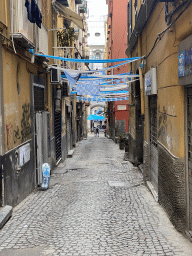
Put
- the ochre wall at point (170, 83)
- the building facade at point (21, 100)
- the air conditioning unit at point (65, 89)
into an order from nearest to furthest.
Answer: the ochre wall at point (170, 83)
the building facade at point (21, 100)
the air conditioning unit at point (65, 89)

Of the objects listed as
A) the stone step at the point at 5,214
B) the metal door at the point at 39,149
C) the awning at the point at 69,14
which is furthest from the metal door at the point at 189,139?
the awning at the point at 69,14

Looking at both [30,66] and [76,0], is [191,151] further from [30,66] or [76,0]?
[76,0]

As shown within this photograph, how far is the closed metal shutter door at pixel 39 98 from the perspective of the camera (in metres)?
10.2

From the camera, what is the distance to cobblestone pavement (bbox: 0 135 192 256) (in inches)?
201

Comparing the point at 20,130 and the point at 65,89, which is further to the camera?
the point at 65,89

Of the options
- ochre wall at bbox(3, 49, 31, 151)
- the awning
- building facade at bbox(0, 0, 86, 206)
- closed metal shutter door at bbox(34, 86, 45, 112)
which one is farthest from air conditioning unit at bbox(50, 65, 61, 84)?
ochre wall at bbox(3, 49, 31, 151)

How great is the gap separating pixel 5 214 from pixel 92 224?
6.07 feet

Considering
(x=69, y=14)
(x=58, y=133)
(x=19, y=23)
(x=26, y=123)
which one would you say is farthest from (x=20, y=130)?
(x=58, y=133)

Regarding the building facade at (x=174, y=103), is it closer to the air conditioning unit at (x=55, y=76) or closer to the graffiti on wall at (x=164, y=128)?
the graffiti on wall at (x=164, y=128)

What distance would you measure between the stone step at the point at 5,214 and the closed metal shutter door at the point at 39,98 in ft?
14.1

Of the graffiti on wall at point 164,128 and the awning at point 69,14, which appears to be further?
the awning at point 69,14

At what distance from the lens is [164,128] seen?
686 cm

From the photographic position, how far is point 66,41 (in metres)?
15.8

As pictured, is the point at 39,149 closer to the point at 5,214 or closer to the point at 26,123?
the point at 26,123
